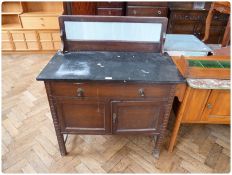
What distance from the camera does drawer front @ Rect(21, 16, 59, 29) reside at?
273 cm

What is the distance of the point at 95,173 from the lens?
1.29 metres

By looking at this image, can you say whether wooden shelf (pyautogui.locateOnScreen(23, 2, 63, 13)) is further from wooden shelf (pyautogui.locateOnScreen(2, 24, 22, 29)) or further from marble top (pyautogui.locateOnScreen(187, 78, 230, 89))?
marble top (pyautogui.locateOnScreen(187, 78, 230, 89))

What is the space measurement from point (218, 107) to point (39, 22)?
2650 millimetres

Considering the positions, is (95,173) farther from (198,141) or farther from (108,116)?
(198,141)

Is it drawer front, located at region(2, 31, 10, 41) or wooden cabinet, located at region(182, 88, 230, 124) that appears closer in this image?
wooden cabinet, located at region(182, 88, 230, 124)

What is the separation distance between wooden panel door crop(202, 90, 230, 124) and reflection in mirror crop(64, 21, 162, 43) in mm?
504

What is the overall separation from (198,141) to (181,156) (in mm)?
238

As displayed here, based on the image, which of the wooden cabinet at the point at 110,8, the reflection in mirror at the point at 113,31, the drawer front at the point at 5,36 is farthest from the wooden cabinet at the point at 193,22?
the drawer front at the point at 5,36

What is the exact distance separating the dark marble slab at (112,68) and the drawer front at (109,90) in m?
0.05

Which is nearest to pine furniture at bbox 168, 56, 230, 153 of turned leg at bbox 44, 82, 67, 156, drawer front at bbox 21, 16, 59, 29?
turned leg at bbox 44, 82, 67, 156

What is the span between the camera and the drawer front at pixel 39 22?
8.96 feet

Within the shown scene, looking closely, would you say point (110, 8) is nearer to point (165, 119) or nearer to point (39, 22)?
point (39, 22)

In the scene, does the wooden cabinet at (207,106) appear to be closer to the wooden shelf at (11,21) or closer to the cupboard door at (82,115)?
the cupboard door at (82,115)

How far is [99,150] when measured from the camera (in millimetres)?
1442
